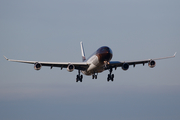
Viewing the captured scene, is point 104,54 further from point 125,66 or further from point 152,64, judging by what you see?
point 152,64

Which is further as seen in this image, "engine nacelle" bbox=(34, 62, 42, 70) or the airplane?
"engine nacelle" bbox=(34, 62, 42, 70)

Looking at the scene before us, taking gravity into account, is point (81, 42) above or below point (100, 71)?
above

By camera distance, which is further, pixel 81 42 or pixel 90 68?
pixel 81 42

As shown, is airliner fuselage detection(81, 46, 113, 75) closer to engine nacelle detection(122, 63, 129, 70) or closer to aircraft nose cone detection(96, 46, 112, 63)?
aircraft nose cone detection(96, 46, 112, 63)

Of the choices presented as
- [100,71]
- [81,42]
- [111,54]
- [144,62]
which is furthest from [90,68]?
[81,42]

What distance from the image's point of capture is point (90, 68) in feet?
251

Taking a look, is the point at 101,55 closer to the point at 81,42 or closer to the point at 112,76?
the point at 112,76

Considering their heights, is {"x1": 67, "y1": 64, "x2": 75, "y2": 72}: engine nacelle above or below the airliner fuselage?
below

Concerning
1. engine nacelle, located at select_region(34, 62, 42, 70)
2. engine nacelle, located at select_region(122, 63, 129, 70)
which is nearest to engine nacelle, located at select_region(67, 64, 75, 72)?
engine nacelle, located at select_region(34, 62, 42, 70)

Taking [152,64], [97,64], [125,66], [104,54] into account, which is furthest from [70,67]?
[152,64]

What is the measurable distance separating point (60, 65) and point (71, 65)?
128 inches

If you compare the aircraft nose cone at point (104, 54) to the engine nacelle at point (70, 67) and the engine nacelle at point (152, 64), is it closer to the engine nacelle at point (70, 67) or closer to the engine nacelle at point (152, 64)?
the engine nacelle at point (70, 67)

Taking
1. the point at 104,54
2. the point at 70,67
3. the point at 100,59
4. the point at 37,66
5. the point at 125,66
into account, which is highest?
the point at 104,54

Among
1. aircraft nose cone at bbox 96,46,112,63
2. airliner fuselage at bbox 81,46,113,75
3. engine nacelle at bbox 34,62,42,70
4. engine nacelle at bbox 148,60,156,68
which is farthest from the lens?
engine nacelle at bbox 148,60,156,68
